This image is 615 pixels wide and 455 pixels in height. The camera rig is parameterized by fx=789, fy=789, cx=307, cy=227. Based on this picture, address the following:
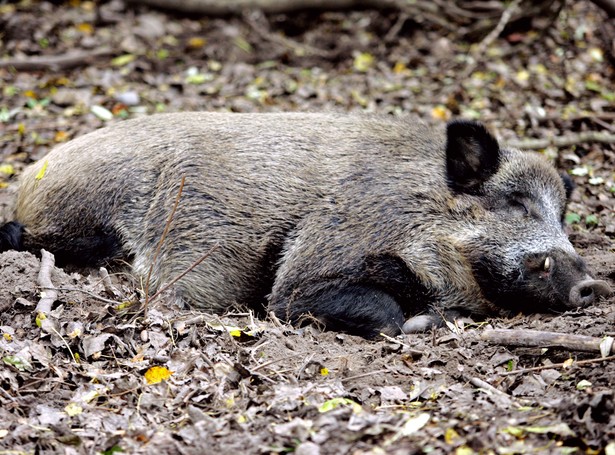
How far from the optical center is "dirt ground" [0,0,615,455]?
3803 millimetres

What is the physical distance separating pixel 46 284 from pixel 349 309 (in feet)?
6.88

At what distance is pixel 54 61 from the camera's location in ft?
33.4

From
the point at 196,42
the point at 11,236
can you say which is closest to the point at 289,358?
the point at 11,236

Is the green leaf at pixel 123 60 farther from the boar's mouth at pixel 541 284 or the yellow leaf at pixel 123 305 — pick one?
the boar's mouth at pixel 541 284

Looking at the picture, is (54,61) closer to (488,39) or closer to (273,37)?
(273,37)

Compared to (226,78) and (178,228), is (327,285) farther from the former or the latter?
(226,78)

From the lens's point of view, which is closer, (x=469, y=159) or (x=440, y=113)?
(x=469, y=159)

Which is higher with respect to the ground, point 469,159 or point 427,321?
point 469,159

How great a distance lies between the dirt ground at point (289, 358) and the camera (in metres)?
3.80

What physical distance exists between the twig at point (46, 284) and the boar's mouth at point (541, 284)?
3017 millimetres

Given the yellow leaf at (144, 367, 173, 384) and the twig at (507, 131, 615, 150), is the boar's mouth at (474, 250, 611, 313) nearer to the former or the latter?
the yellow leaf at (144, 367, 173, 384)

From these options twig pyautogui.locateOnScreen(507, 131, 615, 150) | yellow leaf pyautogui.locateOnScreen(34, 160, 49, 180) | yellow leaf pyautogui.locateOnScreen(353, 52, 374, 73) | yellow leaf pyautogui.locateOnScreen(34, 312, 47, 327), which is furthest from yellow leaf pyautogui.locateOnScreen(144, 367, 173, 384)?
yellow leaf pyautogui.locateOnScreen(353, 52, 374, 73)

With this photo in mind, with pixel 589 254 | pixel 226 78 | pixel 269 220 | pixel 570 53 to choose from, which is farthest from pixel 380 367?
pixel 570 53

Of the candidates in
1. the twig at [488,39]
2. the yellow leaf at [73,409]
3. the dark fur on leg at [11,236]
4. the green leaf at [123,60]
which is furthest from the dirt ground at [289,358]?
the green leaf at [123,60]
